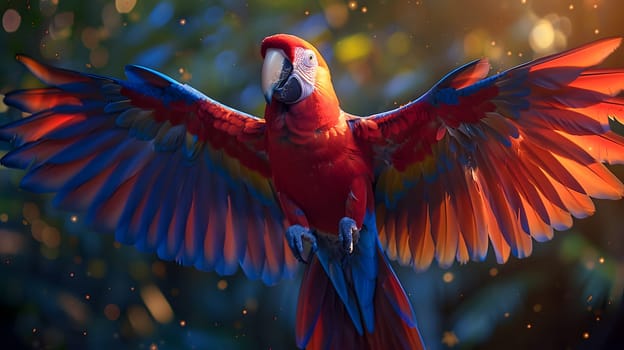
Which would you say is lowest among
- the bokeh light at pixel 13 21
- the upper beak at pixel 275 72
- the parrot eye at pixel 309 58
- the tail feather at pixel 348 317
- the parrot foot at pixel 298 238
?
the tail feather at pixel 348 317

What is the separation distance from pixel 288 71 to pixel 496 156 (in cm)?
35

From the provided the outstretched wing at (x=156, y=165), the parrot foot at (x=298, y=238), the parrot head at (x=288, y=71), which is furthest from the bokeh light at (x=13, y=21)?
the parrot foot at (x=298, y=238)

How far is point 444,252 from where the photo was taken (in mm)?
1118

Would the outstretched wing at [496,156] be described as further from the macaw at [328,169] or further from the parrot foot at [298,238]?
the parrot foot at [298,238]

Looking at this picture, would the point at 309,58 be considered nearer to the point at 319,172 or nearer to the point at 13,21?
the point at 319,172

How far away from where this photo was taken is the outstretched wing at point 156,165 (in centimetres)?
108

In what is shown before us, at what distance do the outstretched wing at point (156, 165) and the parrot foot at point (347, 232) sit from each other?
0.19 meters

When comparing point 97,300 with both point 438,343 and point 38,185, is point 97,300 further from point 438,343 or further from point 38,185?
point 438,343

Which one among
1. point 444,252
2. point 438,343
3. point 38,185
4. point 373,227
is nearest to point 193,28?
point 38,185

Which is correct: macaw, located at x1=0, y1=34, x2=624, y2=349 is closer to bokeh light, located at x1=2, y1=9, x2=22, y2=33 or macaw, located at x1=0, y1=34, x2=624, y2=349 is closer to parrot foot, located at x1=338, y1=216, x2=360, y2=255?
parrot foot, located at x1=338, y1=216, x2=360, y2=255

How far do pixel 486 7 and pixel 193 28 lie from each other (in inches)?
22.6

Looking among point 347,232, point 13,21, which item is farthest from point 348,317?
point 13,21

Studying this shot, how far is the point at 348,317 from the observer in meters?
1.09

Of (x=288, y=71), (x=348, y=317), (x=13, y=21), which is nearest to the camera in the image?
(x=288, y=71)
